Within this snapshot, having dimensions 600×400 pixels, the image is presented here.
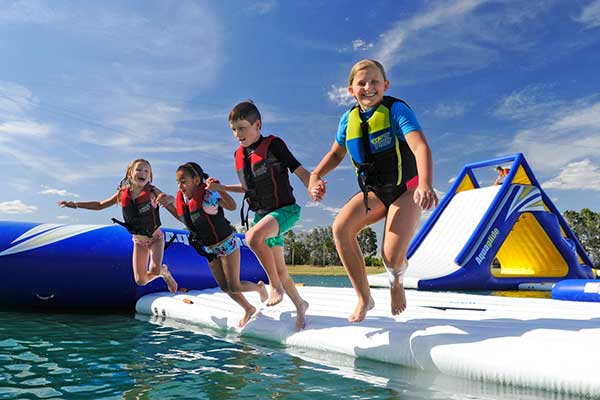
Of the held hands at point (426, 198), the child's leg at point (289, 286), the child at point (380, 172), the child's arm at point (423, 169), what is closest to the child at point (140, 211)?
the child's leg at point (289, 286)

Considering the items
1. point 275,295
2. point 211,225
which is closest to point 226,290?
point 275,295

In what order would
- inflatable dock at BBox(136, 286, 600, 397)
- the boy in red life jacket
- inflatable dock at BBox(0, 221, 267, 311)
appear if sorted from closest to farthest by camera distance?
inflatable dock at BBox(136, 286, 600, 397) → inflatable dock at BBox(0, 221, 267, 311) → the boy in red life jacket

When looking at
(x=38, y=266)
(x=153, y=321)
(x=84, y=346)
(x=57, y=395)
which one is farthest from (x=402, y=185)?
(x=38, y=266)

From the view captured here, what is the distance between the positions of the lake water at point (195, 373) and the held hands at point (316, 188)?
1216 mm

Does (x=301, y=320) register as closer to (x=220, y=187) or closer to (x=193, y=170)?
(x=220, y=187)

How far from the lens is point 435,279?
37.7 feet

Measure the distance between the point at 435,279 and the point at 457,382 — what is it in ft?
29.4

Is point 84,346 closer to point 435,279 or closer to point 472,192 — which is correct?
point 435,279

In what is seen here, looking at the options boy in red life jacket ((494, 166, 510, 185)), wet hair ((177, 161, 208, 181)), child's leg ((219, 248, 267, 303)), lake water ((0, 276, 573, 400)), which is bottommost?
lake water ((0, 276, 573, 400))

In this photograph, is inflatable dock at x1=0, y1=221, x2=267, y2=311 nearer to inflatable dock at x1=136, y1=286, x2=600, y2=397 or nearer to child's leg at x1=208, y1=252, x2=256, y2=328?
inflatable dock at x1=136, y1=286, x2=600, y2=397

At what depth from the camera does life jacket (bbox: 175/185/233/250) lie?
4648 mm

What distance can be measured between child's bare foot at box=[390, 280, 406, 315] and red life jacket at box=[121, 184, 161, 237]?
3.73 m

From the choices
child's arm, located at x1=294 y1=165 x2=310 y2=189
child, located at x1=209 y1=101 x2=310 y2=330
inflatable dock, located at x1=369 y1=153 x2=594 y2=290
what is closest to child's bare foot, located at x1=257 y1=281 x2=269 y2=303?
child, located at x1=209 y1=101 x2=310 y2=330

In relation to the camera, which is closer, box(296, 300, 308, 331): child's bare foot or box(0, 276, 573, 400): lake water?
box(0, 276, 573, 400): lake water
